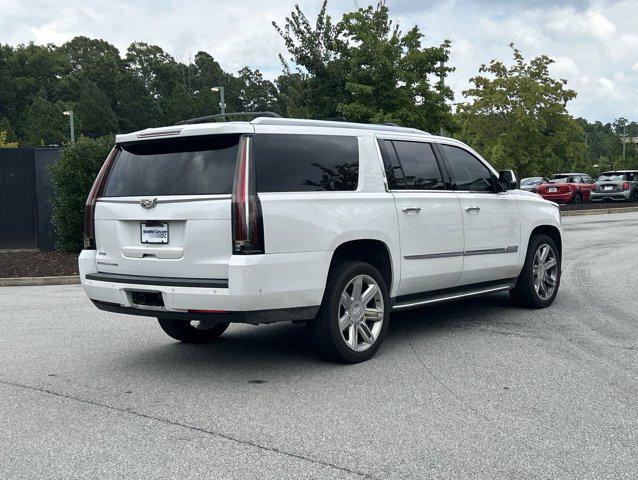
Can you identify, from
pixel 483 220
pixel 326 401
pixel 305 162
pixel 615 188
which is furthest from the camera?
pixel 615 188

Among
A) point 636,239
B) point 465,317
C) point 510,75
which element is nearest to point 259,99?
point 510,75

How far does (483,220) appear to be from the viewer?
23.6ft

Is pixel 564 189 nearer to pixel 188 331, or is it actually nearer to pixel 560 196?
pixel 560 196

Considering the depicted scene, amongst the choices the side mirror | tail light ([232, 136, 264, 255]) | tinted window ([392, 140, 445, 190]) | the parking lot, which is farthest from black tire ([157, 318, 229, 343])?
the side mirror

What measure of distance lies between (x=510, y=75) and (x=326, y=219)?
25528 millimetres

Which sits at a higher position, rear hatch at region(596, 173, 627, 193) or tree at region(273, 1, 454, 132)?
tree at region(273, 1, 454, 132)

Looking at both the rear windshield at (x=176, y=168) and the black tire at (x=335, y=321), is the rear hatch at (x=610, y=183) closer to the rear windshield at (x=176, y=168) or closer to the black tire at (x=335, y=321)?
the black tire at (x=335, y=321)

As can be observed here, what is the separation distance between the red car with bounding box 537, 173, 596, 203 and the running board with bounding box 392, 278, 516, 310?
1013 inches

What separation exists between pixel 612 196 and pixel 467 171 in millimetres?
29923

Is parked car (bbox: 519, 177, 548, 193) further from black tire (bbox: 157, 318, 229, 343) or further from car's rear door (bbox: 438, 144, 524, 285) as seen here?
black tire (bbox: 157, 318, 229, 343)

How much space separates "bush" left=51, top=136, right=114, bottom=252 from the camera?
47.1 ft

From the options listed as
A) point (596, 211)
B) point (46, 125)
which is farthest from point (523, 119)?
point (46, 125)

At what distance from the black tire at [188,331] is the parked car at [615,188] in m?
31.4

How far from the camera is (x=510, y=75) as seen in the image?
94.9ft
